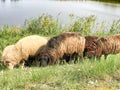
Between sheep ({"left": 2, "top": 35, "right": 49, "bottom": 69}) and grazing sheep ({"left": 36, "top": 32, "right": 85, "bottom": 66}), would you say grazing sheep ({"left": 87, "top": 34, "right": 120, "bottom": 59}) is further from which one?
sheep ({"left": 2, "top": 35, "right": 49, "bottom": 69})

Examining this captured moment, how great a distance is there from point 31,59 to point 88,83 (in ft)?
15.6

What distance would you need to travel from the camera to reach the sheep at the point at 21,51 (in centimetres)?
912

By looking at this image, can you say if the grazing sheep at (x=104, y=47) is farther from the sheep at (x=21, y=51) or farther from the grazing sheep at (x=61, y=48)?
the sheep at (x=21, y=51)

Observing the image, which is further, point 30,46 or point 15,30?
point 15,30

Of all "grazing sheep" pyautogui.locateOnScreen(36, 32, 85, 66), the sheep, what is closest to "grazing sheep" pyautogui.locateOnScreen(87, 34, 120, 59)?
"grazing sheep" pyautogui.locateOnScreen(36, 32, 85, 66)

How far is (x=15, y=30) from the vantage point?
589 inches

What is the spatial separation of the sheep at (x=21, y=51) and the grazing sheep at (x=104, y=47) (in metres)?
1.31

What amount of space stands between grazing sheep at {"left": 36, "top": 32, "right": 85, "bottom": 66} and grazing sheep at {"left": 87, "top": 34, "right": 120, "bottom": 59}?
284mm

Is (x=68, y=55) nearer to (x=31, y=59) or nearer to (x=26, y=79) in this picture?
(x=31, y=59)

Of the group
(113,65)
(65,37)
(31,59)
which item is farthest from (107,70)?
(31,59)

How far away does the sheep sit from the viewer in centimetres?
912

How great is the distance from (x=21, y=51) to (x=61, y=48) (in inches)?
43.5

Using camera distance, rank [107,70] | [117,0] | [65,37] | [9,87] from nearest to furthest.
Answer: [9,87], [107,70], [65,37], [117,0]

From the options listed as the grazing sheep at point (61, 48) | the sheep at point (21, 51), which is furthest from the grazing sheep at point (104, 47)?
the sheep at point (21, 51)
